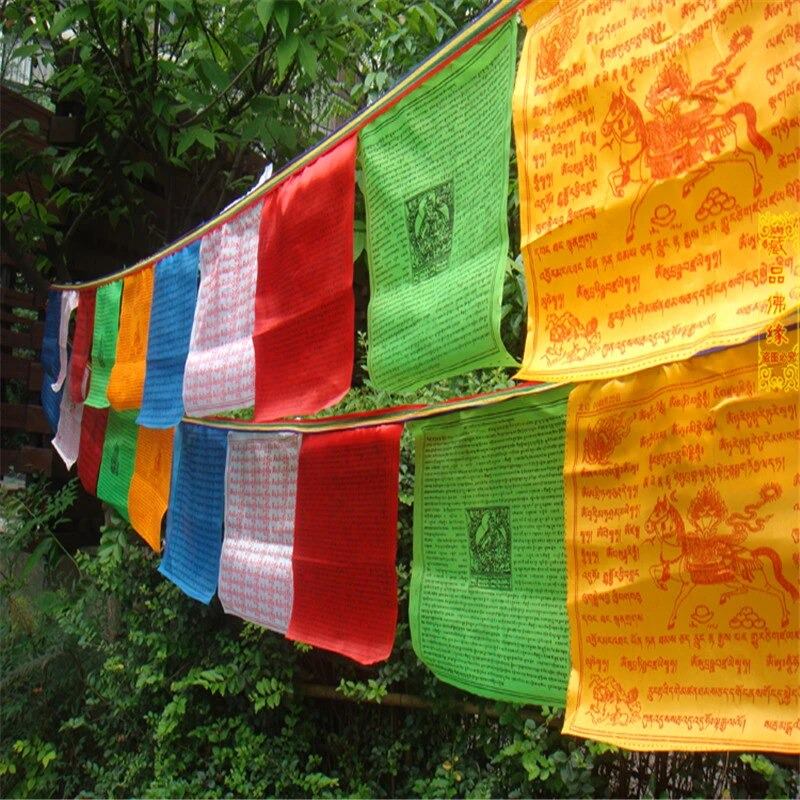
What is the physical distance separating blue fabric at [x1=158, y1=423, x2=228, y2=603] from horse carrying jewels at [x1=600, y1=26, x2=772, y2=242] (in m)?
1.58

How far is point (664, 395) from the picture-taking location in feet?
4.07

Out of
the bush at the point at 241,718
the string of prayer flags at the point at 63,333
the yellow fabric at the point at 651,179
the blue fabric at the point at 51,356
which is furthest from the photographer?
the blue fabric at the point at 51,356

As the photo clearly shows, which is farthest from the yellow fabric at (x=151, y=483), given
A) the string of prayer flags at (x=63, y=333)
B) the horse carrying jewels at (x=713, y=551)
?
the horse carrying jewels at (x=713, y=551)

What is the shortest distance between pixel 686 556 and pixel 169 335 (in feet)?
5.91

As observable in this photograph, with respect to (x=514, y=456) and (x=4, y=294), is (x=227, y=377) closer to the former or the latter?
(x=514, y=456)

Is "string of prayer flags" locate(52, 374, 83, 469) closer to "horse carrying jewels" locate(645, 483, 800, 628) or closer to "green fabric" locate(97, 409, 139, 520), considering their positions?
"green fabric" locate(97, 409, 139, 520)

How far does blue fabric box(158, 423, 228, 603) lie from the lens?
2543mm

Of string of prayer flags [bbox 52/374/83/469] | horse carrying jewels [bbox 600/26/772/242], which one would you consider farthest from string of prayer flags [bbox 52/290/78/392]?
horse carrying jewels [bbox 600/26/772/242]

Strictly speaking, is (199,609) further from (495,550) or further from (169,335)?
(495,550)

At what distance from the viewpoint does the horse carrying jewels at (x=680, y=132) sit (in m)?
1.08

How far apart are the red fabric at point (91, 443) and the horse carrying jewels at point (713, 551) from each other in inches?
101

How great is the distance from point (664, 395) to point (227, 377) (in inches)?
49.0

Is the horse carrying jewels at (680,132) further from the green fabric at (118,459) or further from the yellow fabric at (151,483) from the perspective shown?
the green fabric at (118,459)

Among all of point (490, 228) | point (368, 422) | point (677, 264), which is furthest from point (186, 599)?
point (677, 264)
